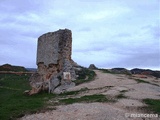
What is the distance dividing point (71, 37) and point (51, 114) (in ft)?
42.9

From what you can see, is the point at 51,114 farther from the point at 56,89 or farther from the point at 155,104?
the point at 56,89

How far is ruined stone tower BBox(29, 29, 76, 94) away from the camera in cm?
2241

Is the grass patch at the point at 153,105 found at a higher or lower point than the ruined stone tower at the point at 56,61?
lower

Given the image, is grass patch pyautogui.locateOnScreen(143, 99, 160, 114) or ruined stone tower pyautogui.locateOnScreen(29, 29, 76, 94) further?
ruined stone tower pyautogui.locateOnScreen(29, 29, 76, 94)

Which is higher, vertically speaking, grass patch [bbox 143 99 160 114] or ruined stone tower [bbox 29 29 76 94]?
ruined stone tower [bbox 29 29 76 94]

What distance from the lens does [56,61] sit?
77.0 ft

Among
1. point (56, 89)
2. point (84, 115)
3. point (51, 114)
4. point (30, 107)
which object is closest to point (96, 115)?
point (84, 115)

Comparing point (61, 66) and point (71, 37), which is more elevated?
point (71, 37)

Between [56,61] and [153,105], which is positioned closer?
[153,105]

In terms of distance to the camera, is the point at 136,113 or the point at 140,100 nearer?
the point at 136,113

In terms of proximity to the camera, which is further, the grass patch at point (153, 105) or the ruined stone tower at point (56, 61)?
the ruined stone tower at point (56, 61)

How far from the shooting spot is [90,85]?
21969 mm

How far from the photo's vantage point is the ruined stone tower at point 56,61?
22.4 meters

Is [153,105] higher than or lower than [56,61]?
lower
